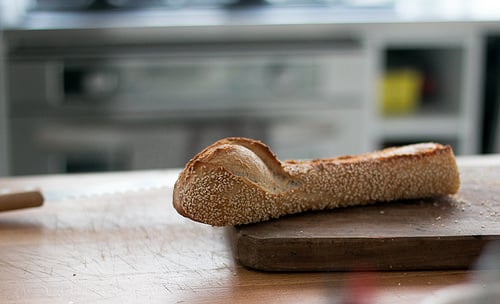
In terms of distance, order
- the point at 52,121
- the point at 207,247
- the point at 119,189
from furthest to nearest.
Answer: the point at 52,121
the point at 119,189
the point at 207,247

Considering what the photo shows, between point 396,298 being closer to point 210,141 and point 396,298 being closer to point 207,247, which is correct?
point 207,247

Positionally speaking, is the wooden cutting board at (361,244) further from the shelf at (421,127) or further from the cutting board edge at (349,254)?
the shelf at (421,127)

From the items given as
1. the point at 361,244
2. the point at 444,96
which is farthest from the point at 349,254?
the point at 444,96

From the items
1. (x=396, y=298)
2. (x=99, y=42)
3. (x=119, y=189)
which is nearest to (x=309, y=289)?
(x=396, y=298)

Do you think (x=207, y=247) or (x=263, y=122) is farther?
(x=263, y=122)

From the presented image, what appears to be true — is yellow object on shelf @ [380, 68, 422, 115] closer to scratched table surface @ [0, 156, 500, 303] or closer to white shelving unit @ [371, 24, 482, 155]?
white shelving unit @ [371, 24, 482, 155]

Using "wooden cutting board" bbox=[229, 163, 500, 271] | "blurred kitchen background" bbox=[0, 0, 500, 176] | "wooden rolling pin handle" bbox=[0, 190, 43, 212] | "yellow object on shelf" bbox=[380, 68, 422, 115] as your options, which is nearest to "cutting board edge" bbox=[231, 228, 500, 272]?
"wooden cutting board" bbox=[229, 163, 500, 271]

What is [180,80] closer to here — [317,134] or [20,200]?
[317,134]

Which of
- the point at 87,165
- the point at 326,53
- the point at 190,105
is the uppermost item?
the point at 326,53
